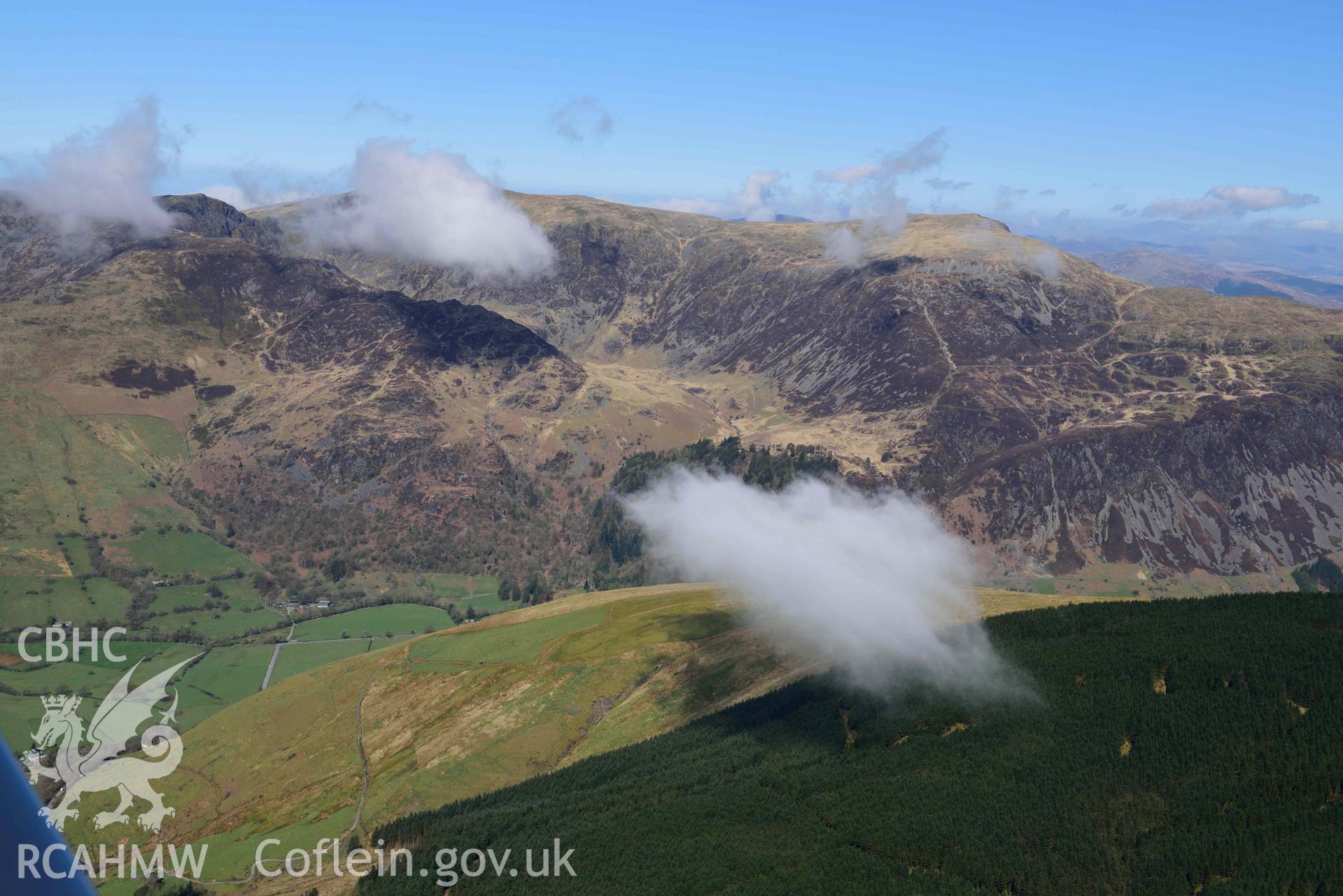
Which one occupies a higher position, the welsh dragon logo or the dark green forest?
the dark green forest

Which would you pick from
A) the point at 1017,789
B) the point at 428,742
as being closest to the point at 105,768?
the point at 428,742

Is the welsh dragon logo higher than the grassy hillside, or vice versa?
the grassy hillside

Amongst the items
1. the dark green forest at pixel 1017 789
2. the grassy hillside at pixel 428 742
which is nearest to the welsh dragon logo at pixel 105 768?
the grassy hillside at pixel 428 742

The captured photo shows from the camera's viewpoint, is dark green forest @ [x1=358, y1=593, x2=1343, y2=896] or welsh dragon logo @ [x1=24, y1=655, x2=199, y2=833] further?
welsh dragon logo @ [x1=24, y1=655, x2=199, y2=833]

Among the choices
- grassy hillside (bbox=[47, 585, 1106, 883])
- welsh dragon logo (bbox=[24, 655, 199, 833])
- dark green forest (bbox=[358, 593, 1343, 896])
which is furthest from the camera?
welsh dragon logo (bbox=[24, 655, 199, 833])

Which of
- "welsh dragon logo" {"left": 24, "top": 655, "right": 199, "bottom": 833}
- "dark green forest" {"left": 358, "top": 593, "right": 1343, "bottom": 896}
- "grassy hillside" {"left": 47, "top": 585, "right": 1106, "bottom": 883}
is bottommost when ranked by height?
"welsh dragon logo" {"left": 24, "top": 655, "right": 199, "bottom": 833}

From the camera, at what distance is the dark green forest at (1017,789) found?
10962 centimetres

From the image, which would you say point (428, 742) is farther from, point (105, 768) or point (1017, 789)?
point (1017, 789)

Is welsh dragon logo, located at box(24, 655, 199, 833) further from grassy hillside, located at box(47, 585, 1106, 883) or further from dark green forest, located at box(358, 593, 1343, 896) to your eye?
dark green forest, located at box(358, 593, 1343, 896)

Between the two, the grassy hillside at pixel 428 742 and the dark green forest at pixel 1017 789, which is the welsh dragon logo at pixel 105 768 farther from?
the dark green forest at pixel 1017 789

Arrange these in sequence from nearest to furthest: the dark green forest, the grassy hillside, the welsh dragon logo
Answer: the dark green forest
the grassy hillside
the welsh dragon logo

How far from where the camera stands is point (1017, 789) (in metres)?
123

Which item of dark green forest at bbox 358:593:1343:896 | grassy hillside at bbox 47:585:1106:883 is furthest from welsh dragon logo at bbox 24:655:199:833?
dark green forest at bbox 358:593:1343:896

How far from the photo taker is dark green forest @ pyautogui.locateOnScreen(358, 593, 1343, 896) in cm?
10962
